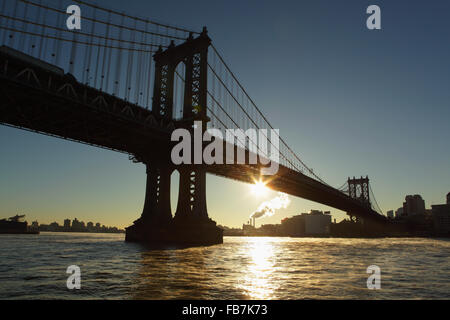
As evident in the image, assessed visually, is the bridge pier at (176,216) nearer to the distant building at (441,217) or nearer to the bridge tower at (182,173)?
the bridge tower at (182,173)

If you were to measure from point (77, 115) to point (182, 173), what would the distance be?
53.0 feet

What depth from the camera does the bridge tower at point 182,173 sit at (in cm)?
4241

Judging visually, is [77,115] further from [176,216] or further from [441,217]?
[441,217]

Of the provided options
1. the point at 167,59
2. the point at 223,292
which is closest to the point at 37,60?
the point at 167,59

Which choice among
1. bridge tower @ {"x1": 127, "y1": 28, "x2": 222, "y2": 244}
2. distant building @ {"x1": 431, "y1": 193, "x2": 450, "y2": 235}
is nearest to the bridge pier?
bridge tower @ {"x1": 127, "y1": 28, "x2": 222, "y2": 244}

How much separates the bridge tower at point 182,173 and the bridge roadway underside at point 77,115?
2.20m

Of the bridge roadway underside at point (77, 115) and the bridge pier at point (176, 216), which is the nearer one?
the bridge roadway underside at point (77, 115)

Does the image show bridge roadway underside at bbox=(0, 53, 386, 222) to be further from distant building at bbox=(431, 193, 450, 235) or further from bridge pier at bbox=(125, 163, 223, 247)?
distant building at bbox=(431, 193, 450, 235)

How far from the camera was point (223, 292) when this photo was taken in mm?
10219

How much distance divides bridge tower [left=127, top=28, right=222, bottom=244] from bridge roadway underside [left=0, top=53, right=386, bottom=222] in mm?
2202

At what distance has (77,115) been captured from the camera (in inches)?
1330

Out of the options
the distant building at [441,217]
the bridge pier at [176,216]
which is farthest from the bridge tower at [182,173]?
the distant building at [441,217]

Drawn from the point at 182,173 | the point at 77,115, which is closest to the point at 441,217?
the point at 182,173

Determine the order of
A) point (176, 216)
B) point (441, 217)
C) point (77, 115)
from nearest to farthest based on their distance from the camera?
point (77, 115) → point (176, 216) → point (441, 217)
